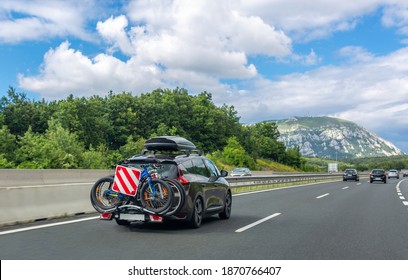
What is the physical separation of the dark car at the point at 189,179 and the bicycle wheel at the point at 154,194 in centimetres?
22

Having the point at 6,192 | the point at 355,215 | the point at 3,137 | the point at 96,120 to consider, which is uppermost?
the point at 96,120

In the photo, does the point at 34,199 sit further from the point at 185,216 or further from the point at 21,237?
the point at 185,216

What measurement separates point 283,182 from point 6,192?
88.2ft

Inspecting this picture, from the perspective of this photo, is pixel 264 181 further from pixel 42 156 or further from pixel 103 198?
pixel 42 156

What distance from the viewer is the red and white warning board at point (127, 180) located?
9305mm

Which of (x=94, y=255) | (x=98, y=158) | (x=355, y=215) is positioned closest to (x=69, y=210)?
(x=94, y=255)

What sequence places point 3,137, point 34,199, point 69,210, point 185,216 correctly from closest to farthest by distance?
point 185,216
point 34,199
point 69,210
point 3,137

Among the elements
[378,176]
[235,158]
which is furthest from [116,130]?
[378,176]

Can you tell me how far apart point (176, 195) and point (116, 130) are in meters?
87.6

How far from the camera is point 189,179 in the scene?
9.89 m

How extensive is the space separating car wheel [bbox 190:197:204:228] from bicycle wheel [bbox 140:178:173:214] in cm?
93

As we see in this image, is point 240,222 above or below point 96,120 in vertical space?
below

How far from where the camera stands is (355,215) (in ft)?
43.6

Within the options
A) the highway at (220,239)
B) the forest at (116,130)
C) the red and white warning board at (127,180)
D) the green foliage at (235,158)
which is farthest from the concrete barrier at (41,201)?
the green foliage at (235,158)
